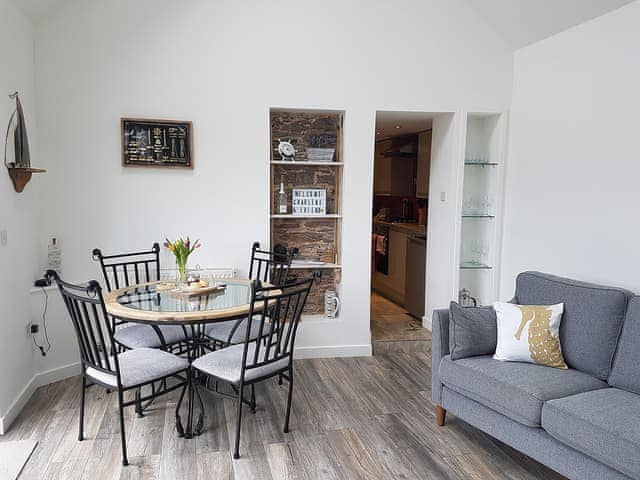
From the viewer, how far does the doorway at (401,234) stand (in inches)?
185

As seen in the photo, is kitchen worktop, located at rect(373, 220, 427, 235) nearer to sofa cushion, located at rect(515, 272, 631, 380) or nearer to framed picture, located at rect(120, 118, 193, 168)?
sofa cushion, located at rect(515, 272, 631, 380)

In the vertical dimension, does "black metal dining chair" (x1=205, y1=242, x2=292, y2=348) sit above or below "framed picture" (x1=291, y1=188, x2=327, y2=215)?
below

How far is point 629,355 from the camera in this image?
261 centimetres

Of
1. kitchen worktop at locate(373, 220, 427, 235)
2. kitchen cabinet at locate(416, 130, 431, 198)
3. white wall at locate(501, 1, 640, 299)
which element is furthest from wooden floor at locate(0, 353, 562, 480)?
kitchen cabinet at locate(416, 130, 431, 198)

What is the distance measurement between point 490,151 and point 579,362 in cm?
232

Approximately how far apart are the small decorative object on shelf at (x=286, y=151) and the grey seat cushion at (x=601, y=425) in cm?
283

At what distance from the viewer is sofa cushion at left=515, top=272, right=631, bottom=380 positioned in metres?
2.74

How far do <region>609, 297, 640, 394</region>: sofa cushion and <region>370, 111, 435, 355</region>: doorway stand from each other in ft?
6.52

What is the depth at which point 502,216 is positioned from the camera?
4434 millimetres

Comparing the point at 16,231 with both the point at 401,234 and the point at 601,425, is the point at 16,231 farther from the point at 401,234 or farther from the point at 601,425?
the point at 401,234

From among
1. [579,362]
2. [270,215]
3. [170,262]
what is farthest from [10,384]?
[579,362]

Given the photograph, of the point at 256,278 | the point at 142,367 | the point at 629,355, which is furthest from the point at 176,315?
the point at 629,355

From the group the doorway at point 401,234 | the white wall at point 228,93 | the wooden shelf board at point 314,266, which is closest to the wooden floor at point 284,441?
the white wall at point 228,93

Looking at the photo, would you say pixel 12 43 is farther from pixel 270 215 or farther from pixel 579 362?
pixel 579 362
